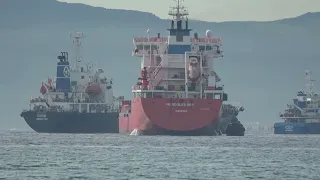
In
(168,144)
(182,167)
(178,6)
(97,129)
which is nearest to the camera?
(182,167)

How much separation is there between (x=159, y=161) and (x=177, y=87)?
159 feet

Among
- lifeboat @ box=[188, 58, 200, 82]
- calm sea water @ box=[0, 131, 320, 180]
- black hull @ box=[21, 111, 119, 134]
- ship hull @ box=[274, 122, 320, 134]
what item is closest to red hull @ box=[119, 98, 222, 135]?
lifeboat @ box=[188, 58, 200, 82]

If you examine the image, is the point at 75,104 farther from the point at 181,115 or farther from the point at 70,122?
the point at 181,115

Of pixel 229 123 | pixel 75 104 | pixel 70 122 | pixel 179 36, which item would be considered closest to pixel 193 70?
pixel 179 36

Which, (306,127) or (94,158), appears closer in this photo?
(94,158)

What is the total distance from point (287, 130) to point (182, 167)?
4466 inches

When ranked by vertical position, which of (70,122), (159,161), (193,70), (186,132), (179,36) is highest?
(179,36)

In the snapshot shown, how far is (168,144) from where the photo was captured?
10419 centimetres

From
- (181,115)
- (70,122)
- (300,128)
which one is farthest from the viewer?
(300,128)

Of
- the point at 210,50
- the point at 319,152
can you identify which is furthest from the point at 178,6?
the point at 319,152

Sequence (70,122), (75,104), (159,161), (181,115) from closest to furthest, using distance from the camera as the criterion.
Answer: (159,161)
(181,115)
(70,122)
(75,104)

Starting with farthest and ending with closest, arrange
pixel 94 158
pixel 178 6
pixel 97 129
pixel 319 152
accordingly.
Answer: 1. pixel 97 129
2. pixel 178 6
3. pixel 319 152
4. pixel 94 158

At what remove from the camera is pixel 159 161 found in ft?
264

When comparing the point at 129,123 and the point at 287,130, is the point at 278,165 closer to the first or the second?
the point at 129,123
